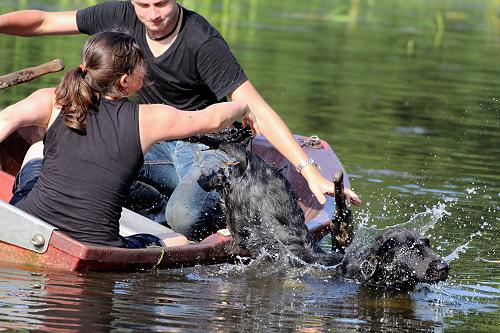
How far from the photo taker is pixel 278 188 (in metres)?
6.45

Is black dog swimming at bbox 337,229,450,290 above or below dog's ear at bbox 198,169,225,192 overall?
below

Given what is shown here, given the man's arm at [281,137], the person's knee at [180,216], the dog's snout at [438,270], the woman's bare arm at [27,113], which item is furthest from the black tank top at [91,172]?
the dog's snout at [438,270]

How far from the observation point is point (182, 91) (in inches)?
281

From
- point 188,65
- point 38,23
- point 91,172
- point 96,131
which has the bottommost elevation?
point 91,172

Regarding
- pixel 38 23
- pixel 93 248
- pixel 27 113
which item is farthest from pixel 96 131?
pixel 38 23

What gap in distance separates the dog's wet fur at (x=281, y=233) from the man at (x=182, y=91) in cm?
23

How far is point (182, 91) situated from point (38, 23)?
1172 millimetres

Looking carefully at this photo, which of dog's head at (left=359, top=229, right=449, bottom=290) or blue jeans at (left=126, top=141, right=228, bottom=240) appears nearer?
dog's head at (left=359, top=229, right=449, bottom=290)

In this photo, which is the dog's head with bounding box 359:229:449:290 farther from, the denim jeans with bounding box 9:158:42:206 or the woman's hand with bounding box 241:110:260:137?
the denim jeans with bounding box 9:158:42:206

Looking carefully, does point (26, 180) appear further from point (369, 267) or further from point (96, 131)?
point (369, 267)

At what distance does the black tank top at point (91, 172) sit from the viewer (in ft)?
18.9

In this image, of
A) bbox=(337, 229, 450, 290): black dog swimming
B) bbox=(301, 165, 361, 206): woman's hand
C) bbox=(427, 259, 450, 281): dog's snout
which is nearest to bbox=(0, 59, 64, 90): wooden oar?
bbox=(301, 165, 361, 206): woman's hand

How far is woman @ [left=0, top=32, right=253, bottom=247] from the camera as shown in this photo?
5742mm

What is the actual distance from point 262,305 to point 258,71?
31.3 ft
